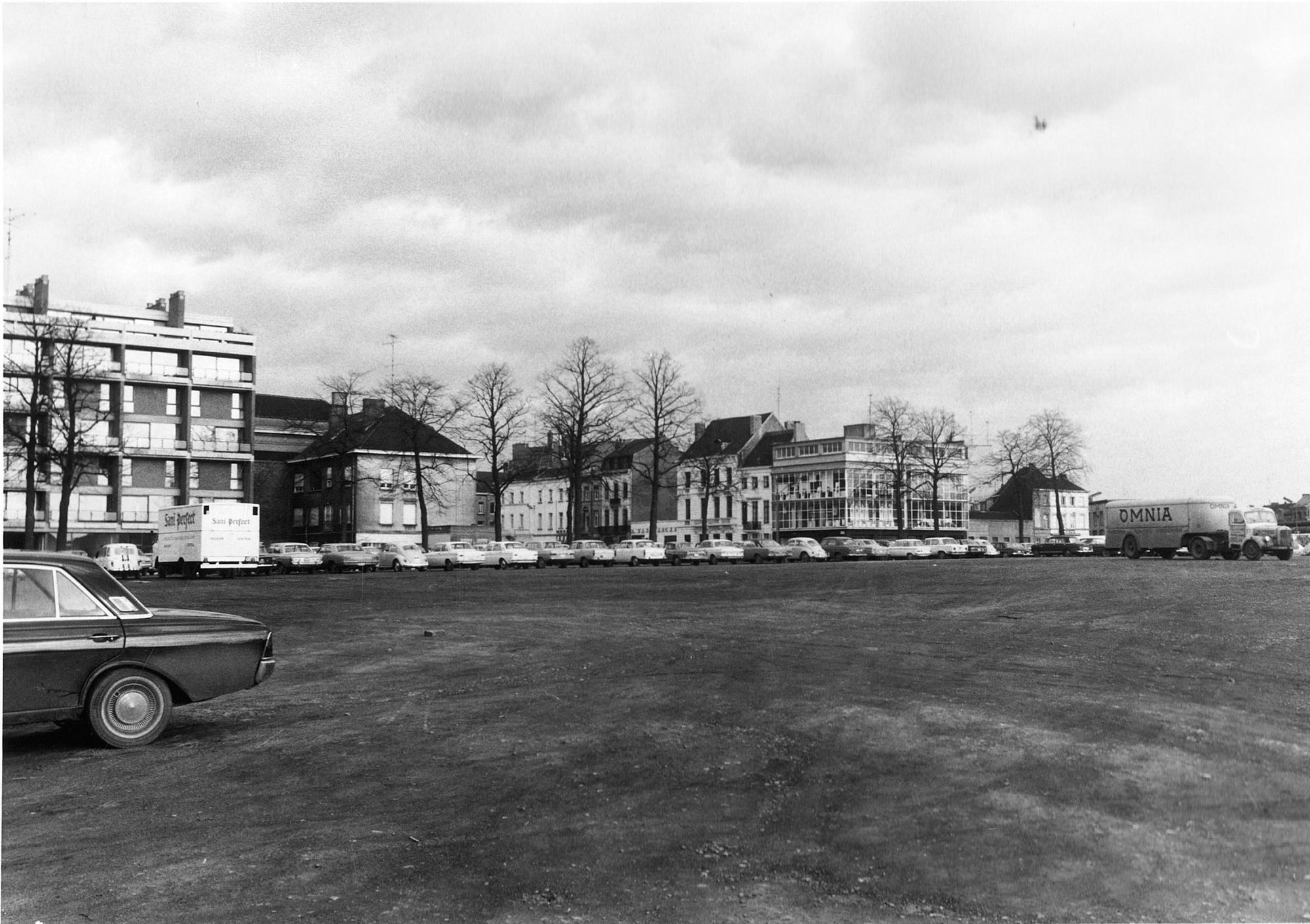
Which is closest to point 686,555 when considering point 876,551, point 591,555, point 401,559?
point 591,555

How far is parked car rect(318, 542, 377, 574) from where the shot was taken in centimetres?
6875

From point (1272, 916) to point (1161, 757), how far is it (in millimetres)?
3191

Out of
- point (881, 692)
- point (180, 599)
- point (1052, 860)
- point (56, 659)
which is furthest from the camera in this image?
point (180, 599)

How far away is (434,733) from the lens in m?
11.0

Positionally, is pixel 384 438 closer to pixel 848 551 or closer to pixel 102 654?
pixel 848 551

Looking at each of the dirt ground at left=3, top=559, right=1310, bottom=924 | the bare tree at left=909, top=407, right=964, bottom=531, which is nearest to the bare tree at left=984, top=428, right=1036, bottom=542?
the bare tree at left=909, top=407, right=964, bottom=531

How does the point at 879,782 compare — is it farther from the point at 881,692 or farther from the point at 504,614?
the point at 504,614

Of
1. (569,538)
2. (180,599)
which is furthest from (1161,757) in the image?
(569,538)

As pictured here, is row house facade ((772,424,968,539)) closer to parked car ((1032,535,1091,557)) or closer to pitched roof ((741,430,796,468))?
pitched roof ((741,430,796,468))

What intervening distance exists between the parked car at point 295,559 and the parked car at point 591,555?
1700 centimetres

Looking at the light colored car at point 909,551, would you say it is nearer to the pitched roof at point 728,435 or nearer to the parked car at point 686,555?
the parked car at point 686,555

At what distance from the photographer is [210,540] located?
55.3 metres

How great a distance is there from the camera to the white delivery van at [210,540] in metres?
55.3

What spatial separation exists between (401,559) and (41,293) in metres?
43.4
